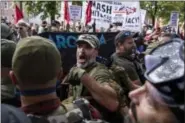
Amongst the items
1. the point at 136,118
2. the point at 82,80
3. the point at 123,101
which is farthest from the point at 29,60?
the point at 123,101

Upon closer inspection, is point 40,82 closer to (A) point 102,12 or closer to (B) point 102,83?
(B) point 102,83

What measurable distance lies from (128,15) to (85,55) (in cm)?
935

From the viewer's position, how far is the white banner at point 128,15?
40.9 feet

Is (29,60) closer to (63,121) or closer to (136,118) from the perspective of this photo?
(63,121)

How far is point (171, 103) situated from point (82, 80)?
158 centimetres

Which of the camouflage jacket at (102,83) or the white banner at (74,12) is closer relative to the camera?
the camouflage jacket at (102,83)

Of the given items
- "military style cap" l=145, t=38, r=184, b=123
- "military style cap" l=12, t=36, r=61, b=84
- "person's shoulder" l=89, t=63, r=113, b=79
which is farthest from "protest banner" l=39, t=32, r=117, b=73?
"military style cap" l=145, t=38, r=184, b=123

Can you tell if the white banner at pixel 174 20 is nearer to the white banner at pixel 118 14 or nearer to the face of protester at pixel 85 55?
the white banner at pixel 118 14

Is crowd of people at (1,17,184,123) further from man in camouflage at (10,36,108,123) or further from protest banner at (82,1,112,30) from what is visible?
protest banner at (82,1,112,30)

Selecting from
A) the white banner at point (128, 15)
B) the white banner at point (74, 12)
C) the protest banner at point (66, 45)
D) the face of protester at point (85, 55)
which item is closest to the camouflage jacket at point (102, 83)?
the face of protester at point (85, 55)

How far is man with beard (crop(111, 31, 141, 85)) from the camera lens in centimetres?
428

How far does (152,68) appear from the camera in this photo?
A: 1513 millimetres

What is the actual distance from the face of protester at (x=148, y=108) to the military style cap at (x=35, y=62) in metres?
0.53

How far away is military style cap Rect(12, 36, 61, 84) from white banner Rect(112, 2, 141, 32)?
10.3 m
